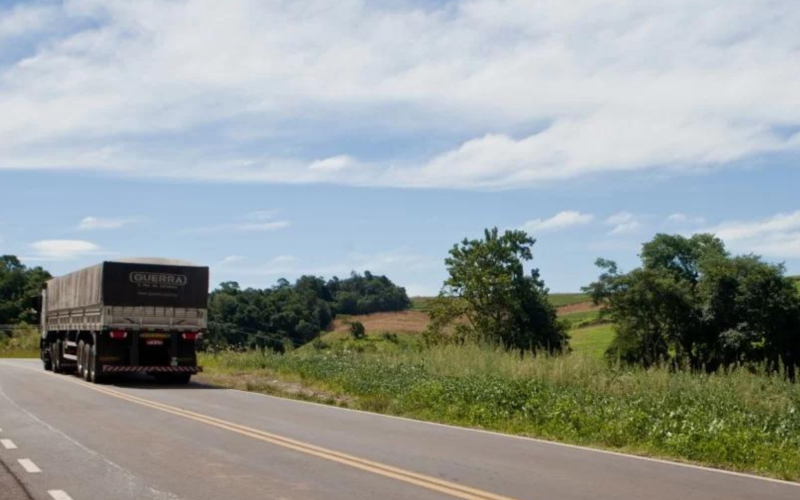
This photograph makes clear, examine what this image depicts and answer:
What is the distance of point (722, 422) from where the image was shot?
542 inches

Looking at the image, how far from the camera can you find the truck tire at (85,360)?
29875mm

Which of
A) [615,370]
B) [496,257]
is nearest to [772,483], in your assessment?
[615,370]

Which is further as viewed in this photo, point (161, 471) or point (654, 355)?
point (654, 355)

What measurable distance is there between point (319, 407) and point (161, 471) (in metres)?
9.79

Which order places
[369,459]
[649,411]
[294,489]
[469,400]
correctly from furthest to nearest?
[469,400], [649,411], [369,459], [294,489]

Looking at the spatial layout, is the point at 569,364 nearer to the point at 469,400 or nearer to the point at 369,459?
the point at 469,400

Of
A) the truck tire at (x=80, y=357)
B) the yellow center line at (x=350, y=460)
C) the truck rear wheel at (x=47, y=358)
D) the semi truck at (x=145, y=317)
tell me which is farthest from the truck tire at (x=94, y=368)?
the yellow center line at (x=350, y=460)

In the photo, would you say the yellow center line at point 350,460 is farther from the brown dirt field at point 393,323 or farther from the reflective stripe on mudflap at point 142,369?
the brown dirt field at point 393,323

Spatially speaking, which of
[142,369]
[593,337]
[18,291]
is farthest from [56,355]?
[18,291]

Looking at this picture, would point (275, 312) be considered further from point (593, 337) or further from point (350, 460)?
point (350, 460)

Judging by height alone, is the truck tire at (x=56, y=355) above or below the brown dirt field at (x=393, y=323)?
below

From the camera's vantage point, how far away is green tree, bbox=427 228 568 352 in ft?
247

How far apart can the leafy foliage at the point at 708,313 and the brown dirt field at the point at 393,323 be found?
15.7 m

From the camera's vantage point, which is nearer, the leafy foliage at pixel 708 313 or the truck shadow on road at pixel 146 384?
the truck shadow on road at pixel 146 384
